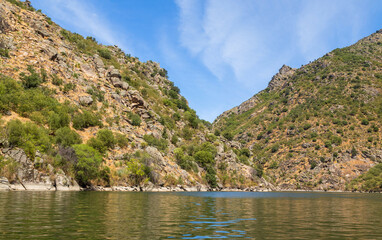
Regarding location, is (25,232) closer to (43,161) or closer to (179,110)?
(43,161)

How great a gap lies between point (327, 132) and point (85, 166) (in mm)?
137747

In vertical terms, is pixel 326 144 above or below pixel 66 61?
below

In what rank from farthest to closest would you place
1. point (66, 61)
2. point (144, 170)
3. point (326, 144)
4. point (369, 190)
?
point (326, 144)
point (369, 190)
point (66, 61)
point (144, 170)

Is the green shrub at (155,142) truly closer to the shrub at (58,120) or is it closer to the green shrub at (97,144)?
the green shrub at (97,144)

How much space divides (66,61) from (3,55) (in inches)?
796

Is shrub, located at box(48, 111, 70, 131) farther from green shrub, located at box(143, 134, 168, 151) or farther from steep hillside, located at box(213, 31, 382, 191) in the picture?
steep hillside, located at box(213, 31, 382, 191)

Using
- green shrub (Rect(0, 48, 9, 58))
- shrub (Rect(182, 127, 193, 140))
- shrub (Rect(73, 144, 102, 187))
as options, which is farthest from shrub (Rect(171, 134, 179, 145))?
green shrub (Rect(0, 48, 9, 58))

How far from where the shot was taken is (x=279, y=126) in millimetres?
180000

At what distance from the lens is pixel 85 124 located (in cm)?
7969

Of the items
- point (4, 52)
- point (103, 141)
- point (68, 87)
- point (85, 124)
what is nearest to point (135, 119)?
point (85, 124)

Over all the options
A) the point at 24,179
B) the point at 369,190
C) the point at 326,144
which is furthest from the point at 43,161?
the point at 326,144

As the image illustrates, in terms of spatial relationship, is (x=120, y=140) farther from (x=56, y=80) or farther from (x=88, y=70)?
(x=88, y=70)

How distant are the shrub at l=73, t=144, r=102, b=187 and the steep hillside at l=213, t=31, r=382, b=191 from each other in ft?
298

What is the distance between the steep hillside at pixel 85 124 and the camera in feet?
183
